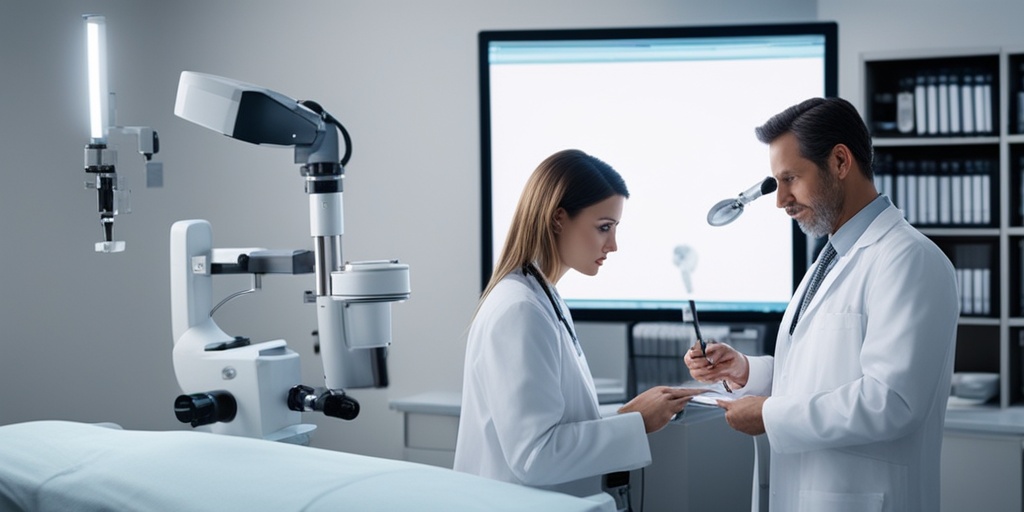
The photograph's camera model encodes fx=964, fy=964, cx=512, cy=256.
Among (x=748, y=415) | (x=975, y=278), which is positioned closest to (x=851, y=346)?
(x=748, y=415)

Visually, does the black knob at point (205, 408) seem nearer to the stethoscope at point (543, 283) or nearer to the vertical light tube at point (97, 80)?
the vertical light tube at point (97, 80)

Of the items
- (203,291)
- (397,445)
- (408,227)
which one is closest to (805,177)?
(203,291)

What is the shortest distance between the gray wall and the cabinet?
65 centimetres

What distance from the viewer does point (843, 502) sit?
5.25ft

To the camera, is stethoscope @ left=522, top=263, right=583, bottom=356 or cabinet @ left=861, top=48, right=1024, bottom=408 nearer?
stethoscope @ left=522, top=263, right=583, bottom=356

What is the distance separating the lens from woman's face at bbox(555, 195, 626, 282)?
5.49 feet

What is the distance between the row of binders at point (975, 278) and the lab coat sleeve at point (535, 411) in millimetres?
1892

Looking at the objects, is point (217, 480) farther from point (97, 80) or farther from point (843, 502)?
point (843, 502)

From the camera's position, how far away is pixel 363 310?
1.19m

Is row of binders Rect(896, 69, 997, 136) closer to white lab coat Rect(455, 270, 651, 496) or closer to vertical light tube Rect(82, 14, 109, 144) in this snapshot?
white lab coat Rect(455, 270, 651, 496)

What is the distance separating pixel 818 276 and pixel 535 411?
0.65 metres

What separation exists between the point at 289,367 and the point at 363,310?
1.07 feet

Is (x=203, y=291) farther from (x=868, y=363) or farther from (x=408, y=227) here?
(x=408, y=227)

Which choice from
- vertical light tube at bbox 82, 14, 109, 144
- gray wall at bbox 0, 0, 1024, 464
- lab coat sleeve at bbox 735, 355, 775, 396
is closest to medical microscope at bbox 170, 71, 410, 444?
vertical light tube at bbox 82, 14, 109, 144
